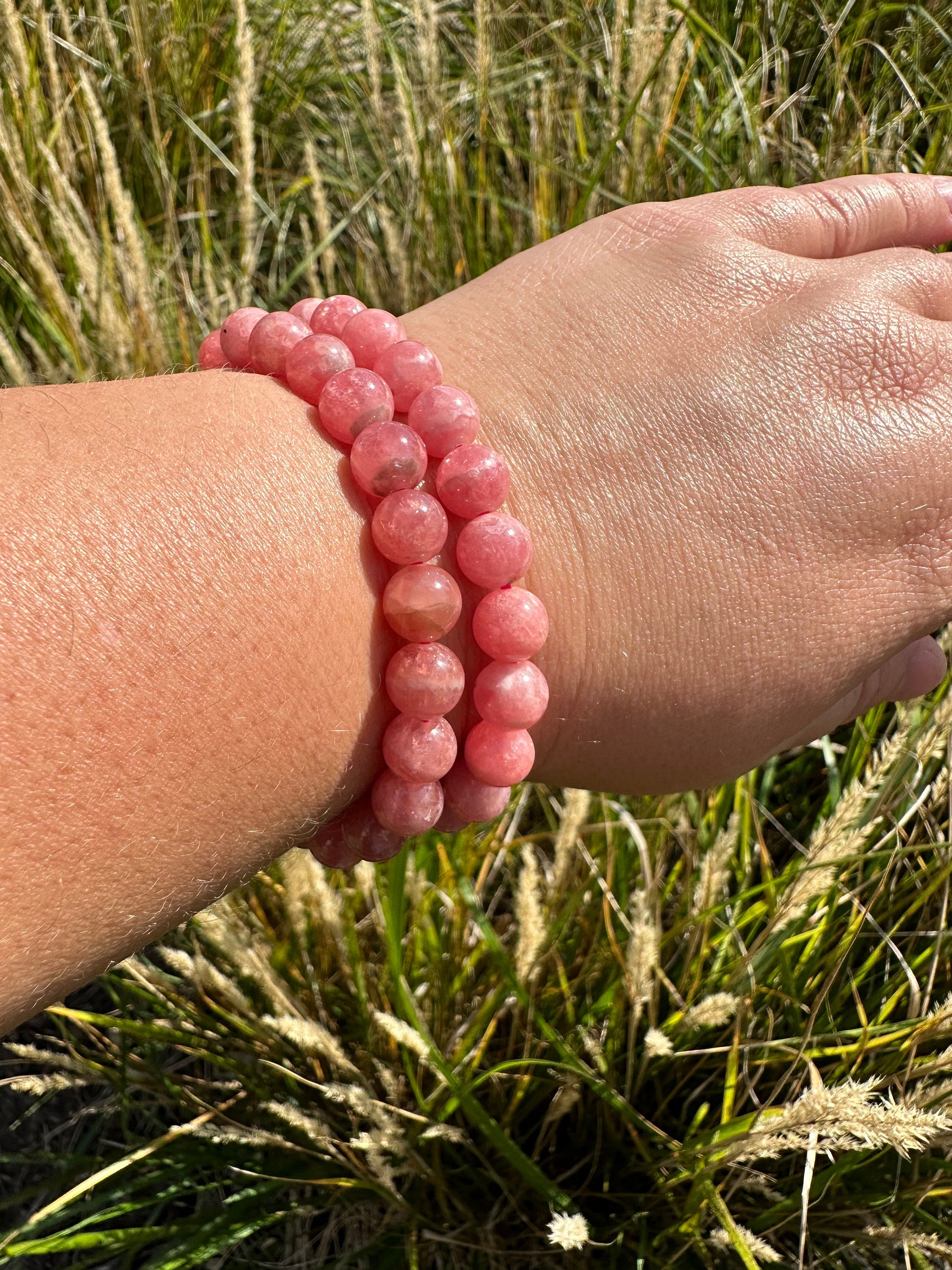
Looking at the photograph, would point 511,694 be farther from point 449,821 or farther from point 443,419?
point 443,419

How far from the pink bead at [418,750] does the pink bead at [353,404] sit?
0.89 feet

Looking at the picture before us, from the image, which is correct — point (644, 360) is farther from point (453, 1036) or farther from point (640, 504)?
point (453, 1036)

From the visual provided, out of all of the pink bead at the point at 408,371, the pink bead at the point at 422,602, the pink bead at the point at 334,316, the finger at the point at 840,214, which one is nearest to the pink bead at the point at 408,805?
the pink bead at the point at 422,602

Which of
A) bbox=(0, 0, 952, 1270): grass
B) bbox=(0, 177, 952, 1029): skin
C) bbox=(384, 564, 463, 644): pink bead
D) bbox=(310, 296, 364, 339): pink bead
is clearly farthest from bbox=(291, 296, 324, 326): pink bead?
bbox=(0, 0, 952, 1270): grass

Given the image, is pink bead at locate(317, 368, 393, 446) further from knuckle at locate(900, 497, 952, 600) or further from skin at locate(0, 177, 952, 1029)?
knuckle at locate(900, 497, 952, 600)

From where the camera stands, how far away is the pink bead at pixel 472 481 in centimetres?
93

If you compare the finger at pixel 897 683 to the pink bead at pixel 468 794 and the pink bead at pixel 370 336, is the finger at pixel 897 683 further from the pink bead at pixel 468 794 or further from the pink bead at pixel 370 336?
the pink bead at pixel 370 336

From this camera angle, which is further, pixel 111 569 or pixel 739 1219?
pixel 739 1219

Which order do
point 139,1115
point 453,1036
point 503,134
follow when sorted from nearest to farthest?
point 453,1036
point 139,1115
point 503,134

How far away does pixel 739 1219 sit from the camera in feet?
4.24

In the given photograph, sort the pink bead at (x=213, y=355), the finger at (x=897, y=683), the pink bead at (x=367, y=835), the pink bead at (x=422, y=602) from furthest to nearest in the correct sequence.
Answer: the finger at (x=897, y=683) → the pink bead at (x=213, y=355) → the pink bead at (x=367, y=835) → the pink bead at (x=422, y=602)

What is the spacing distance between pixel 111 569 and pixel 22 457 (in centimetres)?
12

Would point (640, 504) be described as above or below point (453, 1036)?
above

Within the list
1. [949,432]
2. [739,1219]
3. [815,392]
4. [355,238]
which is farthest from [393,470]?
[355,238]
